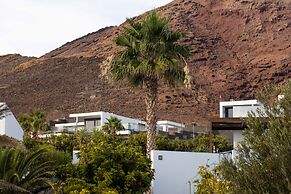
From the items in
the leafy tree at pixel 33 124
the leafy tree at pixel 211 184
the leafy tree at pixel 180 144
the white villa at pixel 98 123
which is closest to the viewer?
the leafy tree at pixel 211 184

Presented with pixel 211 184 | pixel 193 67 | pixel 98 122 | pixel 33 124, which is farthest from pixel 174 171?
pixel 193 67

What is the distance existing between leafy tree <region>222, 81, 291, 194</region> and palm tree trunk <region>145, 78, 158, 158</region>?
13.3 m

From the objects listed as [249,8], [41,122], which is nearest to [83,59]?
[249,8]

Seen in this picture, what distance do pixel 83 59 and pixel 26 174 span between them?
112 meters

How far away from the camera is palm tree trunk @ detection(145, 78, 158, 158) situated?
25797 mm

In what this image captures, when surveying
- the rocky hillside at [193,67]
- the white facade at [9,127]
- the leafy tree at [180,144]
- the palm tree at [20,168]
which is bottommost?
the palm tree at [20,168]

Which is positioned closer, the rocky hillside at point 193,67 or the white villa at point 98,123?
the white villa at point 98,123

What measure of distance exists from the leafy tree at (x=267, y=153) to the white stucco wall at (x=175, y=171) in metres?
14.3

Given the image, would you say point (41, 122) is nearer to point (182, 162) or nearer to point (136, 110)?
point (182, 162)

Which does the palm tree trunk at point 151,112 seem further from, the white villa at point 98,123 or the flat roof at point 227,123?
the white villa at point 98,123

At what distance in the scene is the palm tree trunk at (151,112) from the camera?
84.6 ft

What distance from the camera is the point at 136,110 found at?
326 feet

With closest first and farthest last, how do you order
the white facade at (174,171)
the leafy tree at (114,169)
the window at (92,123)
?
1. the leafy tree at (114,169)
2. the white facade at (174,171)
3. the window at (92,123)

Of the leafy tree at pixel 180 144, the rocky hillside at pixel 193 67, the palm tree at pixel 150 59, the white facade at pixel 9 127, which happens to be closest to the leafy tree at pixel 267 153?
the palm tree at pixel 150 59
